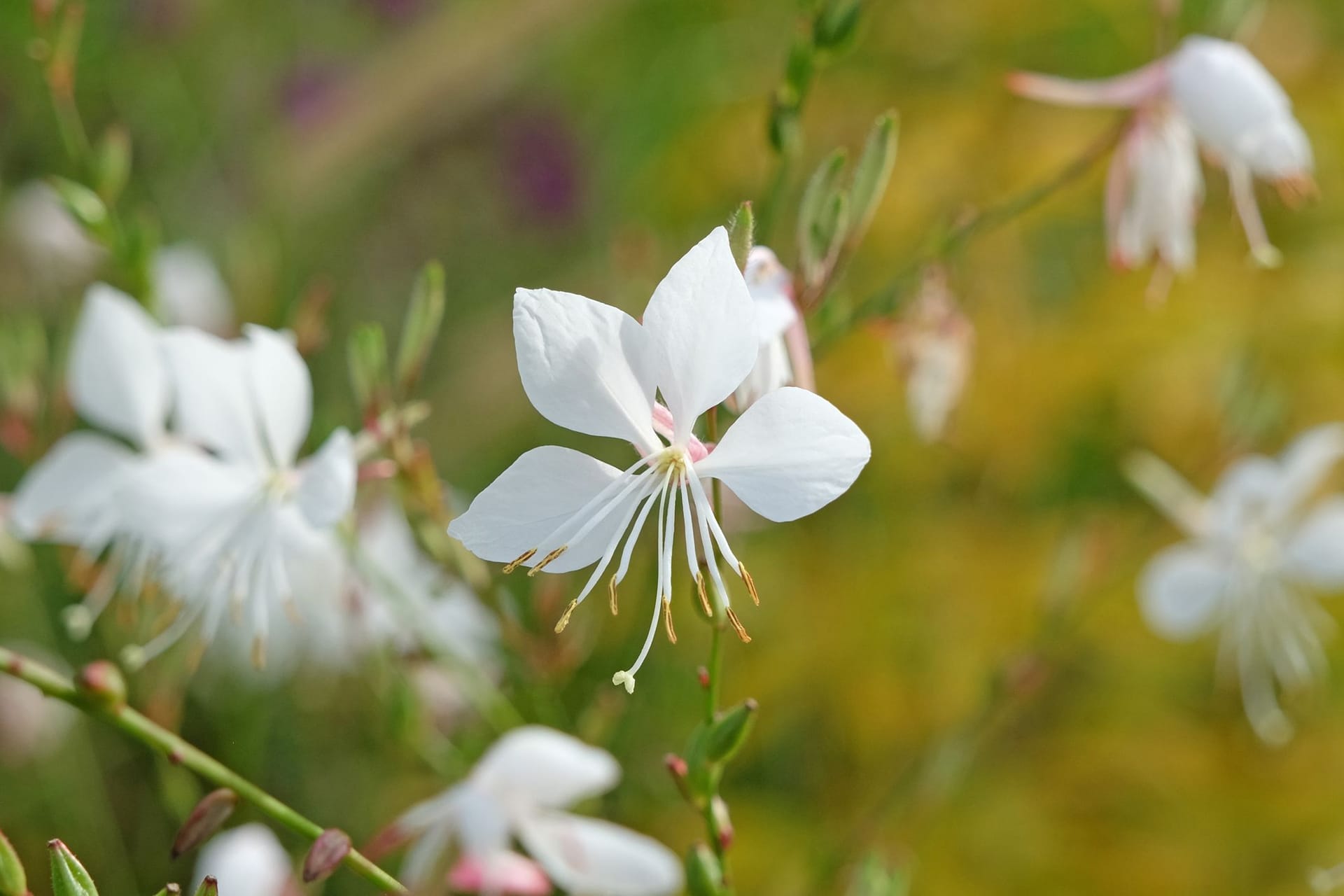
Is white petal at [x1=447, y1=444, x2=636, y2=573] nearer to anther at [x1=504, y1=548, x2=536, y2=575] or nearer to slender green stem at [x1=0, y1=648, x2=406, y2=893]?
anther at [x1=504, y1=548, x2=536, y2=575]

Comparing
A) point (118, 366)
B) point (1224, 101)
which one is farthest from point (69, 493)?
point (1224, 101)

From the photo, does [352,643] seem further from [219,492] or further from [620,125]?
[620,125]

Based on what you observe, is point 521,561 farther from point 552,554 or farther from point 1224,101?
point 1224,101

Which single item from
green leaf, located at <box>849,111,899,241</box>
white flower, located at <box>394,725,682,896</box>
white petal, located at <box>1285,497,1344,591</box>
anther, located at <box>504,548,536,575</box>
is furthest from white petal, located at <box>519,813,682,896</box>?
white petal, located at <box>1285,497,1344,591</box>

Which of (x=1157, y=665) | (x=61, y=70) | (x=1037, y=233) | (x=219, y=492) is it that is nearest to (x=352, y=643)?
(x=219, y=492)

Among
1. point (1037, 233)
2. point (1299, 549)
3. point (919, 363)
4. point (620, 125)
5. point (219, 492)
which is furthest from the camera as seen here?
point (620, 125)

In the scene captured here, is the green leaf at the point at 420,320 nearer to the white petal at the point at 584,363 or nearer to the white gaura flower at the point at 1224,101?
the white petal at the point at 584,363
